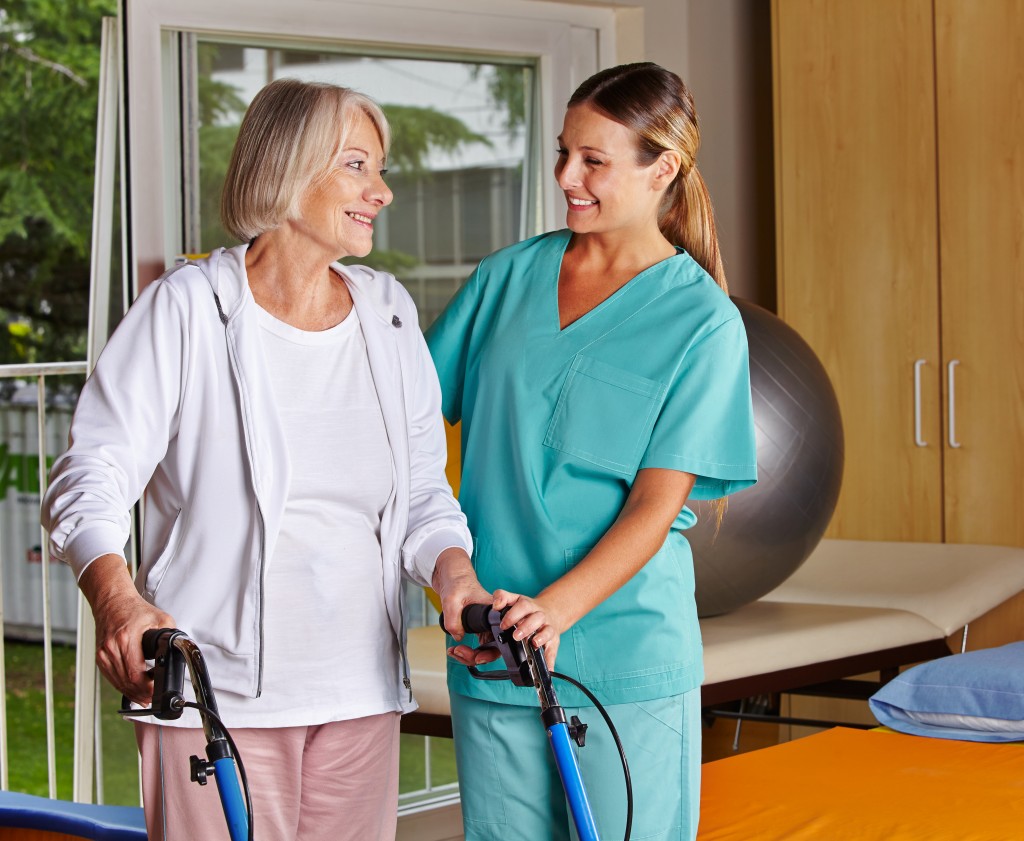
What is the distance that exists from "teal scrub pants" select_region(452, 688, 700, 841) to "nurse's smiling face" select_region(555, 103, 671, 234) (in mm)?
560

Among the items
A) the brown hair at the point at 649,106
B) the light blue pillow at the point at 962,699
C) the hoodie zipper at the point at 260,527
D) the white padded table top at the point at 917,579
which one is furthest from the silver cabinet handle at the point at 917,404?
the hoodie zipper at the point at 260,527

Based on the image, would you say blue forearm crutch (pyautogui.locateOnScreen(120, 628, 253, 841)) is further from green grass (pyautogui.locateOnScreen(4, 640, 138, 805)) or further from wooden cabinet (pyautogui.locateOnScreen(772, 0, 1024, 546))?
green grass (pyautogui.locateOnScreen(4, 640, 138, 805))

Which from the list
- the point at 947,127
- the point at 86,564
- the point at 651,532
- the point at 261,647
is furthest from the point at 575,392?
the point at 947,127

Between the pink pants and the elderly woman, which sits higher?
the elderly woman

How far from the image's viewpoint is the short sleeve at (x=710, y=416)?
1494mm

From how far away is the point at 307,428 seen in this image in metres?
1.31

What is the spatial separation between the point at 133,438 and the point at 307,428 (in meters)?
0.17

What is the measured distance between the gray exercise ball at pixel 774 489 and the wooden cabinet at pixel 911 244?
0.69 m

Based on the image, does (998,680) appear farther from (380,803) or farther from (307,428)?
(307,428)

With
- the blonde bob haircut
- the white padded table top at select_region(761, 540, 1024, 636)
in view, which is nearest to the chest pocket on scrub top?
the blonde bob haircut

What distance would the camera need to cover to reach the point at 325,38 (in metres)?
3.24

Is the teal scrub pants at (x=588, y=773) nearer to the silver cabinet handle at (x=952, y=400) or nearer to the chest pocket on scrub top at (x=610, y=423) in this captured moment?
the chest pocket on scrub top at (x=610, y=423)

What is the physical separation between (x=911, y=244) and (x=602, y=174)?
2077mm

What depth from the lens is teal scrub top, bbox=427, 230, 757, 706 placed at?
1502mm
